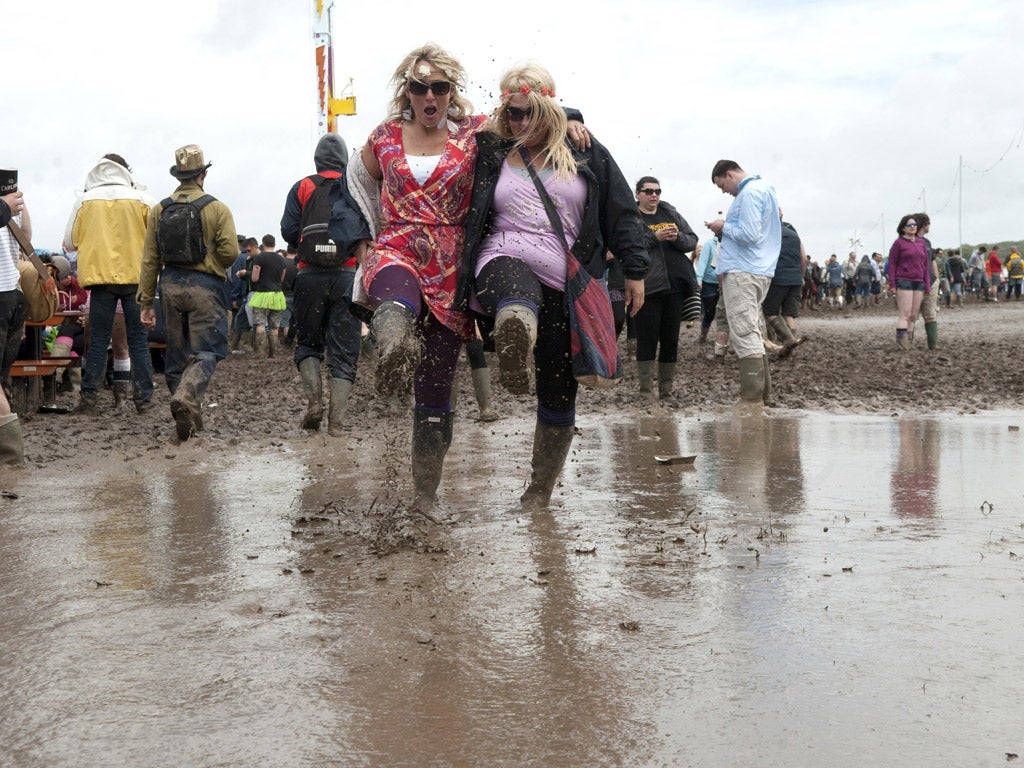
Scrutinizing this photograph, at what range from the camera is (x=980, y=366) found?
13883 millimetres

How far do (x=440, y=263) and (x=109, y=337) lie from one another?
20.9 ft

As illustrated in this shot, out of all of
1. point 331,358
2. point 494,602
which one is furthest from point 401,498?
point 331,358

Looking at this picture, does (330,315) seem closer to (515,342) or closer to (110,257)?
(110,257)

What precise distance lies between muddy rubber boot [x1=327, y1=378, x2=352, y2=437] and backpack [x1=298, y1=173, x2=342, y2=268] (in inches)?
32.6

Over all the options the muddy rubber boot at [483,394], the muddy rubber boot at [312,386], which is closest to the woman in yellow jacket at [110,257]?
the muddy rubber boot at [312,386]

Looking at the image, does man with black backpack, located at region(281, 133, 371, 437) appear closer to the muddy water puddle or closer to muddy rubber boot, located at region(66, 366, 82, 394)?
the muddy water puddle

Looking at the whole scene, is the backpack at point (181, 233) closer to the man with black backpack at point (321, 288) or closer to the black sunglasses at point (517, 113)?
the man with black backpack at point (321, 288)

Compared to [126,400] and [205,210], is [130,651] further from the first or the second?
[126,400]

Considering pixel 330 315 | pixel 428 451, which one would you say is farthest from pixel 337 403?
pixel 428 451

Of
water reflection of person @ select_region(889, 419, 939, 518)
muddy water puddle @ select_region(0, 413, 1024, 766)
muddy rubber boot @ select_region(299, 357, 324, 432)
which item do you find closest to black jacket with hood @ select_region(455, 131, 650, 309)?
muddy water puddle @ select_region(0, 413, 1024, 766)

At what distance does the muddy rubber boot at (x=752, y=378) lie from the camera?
955 cm

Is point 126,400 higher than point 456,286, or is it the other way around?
point 456,286

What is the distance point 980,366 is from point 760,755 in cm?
1247

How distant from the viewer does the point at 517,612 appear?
348cm
